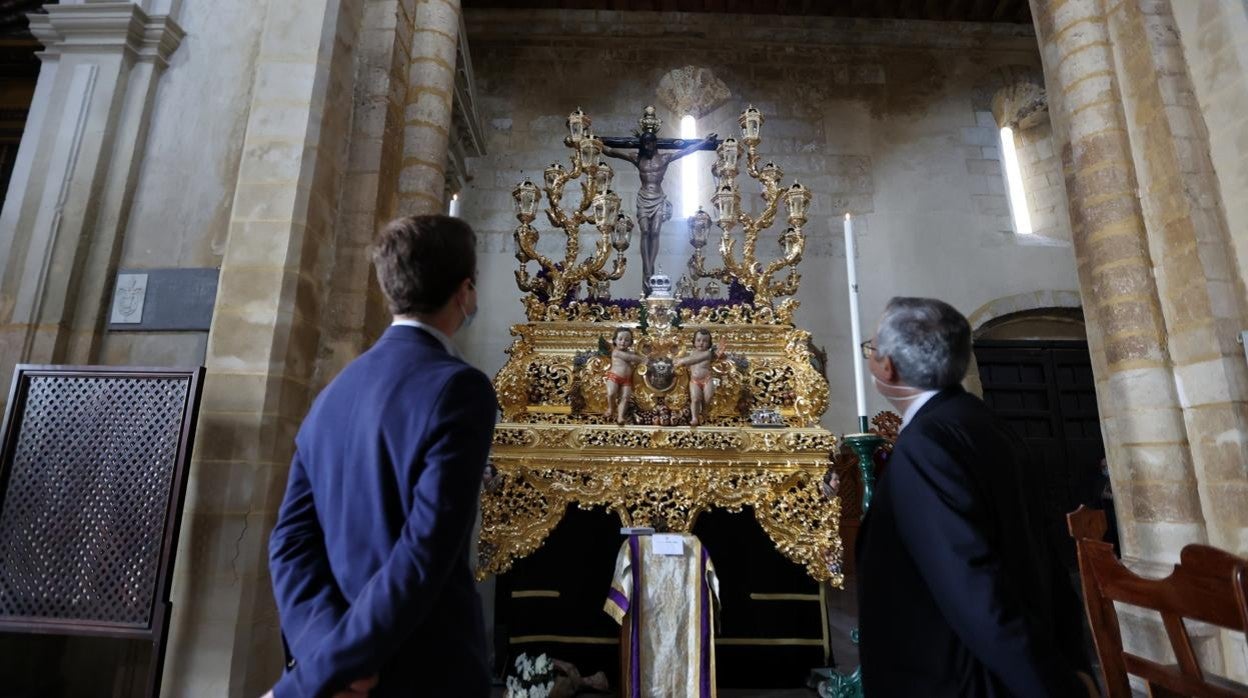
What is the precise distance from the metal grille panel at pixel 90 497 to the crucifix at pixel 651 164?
9.98 feet

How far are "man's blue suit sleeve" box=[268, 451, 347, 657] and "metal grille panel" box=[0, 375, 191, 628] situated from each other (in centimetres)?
138

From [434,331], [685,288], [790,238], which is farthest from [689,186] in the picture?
[434,331]

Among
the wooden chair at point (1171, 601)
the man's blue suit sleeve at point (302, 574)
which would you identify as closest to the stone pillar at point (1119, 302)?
the wooden chair at point (1171, 601)

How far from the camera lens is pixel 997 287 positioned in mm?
7824

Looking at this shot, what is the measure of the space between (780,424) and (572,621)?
1761 millimetres

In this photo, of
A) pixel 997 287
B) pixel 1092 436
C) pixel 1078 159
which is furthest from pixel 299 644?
pixel 1092 436

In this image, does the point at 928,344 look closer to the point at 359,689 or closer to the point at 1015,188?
the point at 359,689

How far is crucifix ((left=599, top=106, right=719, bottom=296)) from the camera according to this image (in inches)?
175

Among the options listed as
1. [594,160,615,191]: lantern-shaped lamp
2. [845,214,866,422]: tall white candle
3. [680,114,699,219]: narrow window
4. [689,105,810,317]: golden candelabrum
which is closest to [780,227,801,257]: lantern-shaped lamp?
[689,105,810,317]: golden candelabrum

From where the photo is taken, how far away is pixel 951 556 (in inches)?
45.3

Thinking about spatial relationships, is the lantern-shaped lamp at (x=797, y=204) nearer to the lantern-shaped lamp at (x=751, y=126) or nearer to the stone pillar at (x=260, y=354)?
the lantern-shaped lamp at (x=751, y=126)

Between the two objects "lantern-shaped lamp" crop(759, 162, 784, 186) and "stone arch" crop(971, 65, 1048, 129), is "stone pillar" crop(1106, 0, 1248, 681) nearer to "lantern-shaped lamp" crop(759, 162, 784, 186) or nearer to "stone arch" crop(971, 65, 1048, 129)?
"lantern-shaped lamp" crop(759, 162, 784, 186)

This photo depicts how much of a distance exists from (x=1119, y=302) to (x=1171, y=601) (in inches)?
99.9

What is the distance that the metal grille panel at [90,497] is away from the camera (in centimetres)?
210
